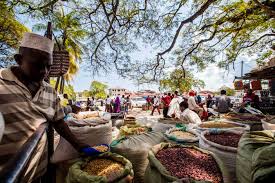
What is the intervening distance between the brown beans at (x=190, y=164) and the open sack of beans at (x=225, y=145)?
6.3 inches

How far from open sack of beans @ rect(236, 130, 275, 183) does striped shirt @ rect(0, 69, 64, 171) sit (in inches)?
62.7

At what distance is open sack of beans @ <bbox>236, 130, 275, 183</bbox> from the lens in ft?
3.72

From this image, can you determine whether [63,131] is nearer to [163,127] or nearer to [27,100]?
[27,100]

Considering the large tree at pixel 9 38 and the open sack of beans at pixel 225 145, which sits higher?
the large tree at pixel 9 38

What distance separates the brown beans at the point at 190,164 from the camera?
1.90 m

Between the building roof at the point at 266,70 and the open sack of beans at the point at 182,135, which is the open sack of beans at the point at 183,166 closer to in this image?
the open sack of beans at the point at 182,135

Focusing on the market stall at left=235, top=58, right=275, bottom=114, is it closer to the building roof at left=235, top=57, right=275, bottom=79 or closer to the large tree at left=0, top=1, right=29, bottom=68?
the building roof at left=235, top=57, right=275, bottom=79

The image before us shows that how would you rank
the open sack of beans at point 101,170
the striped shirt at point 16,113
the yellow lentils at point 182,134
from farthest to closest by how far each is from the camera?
the yellow lentils at point 182,134, the open sack of beans at point 101,170, the striped shirt at point 16,113

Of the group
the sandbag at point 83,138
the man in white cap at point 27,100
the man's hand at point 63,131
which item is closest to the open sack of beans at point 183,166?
the man's hand at point 63,131

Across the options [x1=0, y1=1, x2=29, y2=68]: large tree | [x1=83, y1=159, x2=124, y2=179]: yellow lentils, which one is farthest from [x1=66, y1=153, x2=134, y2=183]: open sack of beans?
[x1=0, y1=1, x2=29, y2=68]: large tree

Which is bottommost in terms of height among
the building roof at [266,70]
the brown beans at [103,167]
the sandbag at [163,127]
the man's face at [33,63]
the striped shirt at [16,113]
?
the brown beans at [103,167]

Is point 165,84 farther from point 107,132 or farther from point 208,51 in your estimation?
point 107,132

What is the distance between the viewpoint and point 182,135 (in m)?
3.08

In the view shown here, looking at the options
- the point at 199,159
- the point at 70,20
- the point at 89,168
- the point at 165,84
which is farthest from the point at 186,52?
the point at 89,168
